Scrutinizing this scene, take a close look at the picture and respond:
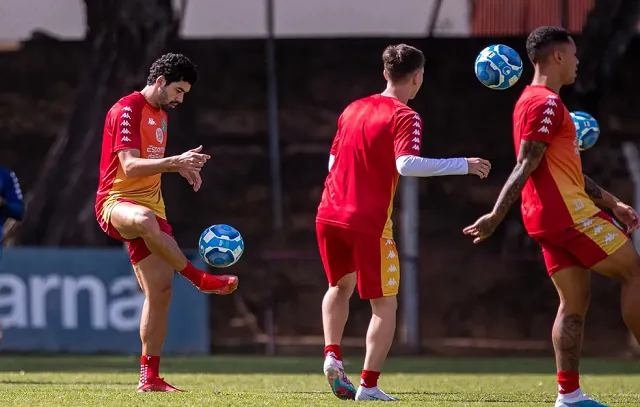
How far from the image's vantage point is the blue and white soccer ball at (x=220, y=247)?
26.7 ft

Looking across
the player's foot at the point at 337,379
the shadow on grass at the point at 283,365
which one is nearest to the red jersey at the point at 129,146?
the player's foot at the point at 337,379

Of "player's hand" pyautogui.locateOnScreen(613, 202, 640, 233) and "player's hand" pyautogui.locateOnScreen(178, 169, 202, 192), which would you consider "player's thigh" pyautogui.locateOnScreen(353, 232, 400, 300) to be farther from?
"player's hand" pyautogui.locateOnScreen(613, 202, 640, 233)

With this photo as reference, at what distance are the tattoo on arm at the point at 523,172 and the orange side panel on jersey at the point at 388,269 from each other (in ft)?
3.50

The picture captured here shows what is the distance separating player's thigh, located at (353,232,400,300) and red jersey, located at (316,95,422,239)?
59 mm

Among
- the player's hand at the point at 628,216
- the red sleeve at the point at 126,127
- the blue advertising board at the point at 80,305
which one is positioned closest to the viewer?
the player's hand at the point at 628,216

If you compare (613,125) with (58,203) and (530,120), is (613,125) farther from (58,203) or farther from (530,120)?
(530,120)

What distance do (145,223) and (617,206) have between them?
2765mm

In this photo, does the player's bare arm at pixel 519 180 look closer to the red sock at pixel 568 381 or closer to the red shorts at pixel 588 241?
the red shorts at pixel 588 241

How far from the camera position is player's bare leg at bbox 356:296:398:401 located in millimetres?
7348

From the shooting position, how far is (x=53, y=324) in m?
13.6

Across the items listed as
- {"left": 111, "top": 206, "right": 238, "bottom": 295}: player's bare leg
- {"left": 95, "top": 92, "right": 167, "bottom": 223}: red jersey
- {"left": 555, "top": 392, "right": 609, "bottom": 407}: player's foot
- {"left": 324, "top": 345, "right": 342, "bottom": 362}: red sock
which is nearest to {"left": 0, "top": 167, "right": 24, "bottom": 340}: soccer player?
{"left": 95, "top": 92, "right": 167, "bottom": 223}: red jersey

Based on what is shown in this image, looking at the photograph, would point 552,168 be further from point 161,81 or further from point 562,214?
point 161,81

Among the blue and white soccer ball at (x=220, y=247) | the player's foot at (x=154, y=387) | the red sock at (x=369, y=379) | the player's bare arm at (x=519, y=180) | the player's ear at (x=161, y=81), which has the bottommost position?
the player's foot at (x=154, y=387)

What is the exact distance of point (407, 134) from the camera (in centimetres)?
715
